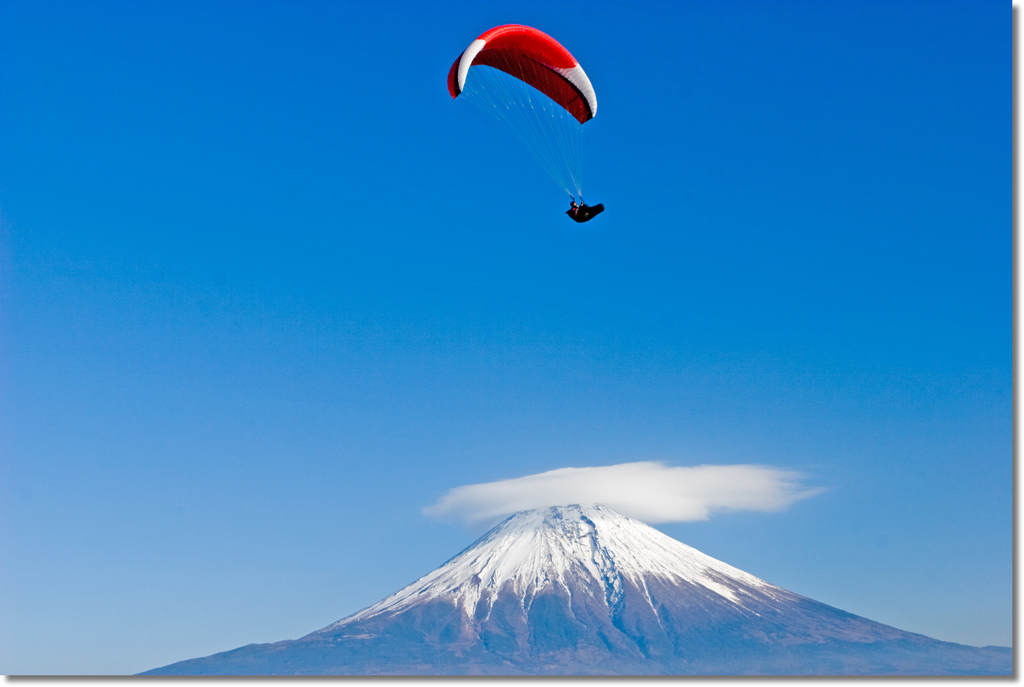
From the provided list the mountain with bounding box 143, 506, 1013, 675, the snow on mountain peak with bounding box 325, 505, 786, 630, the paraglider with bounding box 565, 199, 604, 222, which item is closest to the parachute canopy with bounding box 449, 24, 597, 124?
the paraglider with bounding box 565, 199, 604, 222

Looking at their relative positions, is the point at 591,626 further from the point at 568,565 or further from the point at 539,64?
the point at 539,64

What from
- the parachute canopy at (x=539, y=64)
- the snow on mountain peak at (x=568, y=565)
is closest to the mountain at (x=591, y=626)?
the snow on mountain peak at (x=568, y=565)

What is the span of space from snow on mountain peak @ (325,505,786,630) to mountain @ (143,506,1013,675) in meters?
0.22

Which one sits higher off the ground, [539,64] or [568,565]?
[568,565]

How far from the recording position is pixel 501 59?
2794 cm

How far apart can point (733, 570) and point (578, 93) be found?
5734 inches

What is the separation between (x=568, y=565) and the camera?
156125 millimetres

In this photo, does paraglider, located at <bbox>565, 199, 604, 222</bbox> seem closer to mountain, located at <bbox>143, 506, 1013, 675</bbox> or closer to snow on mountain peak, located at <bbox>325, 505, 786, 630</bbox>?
mountain, located at <bbox>143, 506, 1013, 675</bbox>

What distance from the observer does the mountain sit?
136 metres

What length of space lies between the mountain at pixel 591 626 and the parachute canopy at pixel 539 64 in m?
111

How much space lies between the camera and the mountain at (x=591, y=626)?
13550 cm

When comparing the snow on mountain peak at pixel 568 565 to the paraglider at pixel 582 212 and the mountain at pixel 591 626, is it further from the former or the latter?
the paraglider at pixel 582 212

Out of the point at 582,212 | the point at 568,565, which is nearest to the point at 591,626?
the point at 568,565

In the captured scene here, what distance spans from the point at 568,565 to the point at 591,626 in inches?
487
